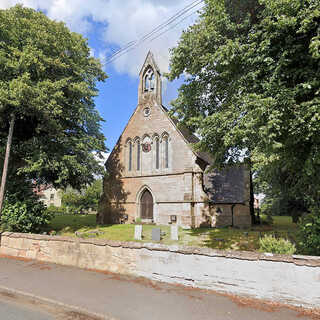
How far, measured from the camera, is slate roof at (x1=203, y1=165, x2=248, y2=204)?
21.3m

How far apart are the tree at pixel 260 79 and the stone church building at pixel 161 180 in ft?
31.5

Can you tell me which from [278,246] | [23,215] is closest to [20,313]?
[278,246]

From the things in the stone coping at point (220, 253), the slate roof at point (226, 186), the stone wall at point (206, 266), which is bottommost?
the stone wall at point (206, 266)

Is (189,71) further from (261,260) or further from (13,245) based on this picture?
(13,245)

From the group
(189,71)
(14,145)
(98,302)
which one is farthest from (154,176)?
(98,302)

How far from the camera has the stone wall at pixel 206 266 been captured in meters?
5.72

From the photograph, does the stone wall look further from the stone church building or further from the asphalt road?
the stone church building

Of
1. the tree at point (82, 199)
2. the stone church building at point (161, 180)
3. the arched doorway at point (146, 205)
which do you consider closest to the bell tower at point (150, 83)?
the stone church building at point (161, 180)

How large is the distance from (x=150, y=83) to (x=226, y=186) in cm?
1535

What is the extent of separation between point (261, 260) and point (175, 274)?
2.68m

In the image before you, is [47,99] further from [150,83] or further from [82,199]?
[82,199]

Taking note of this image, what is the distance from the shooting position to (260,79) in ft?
27.9

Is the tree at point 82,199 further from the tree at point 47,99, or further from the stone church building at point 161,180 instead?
the tree at point 47,99

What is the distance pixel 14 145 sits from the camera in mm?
16250
